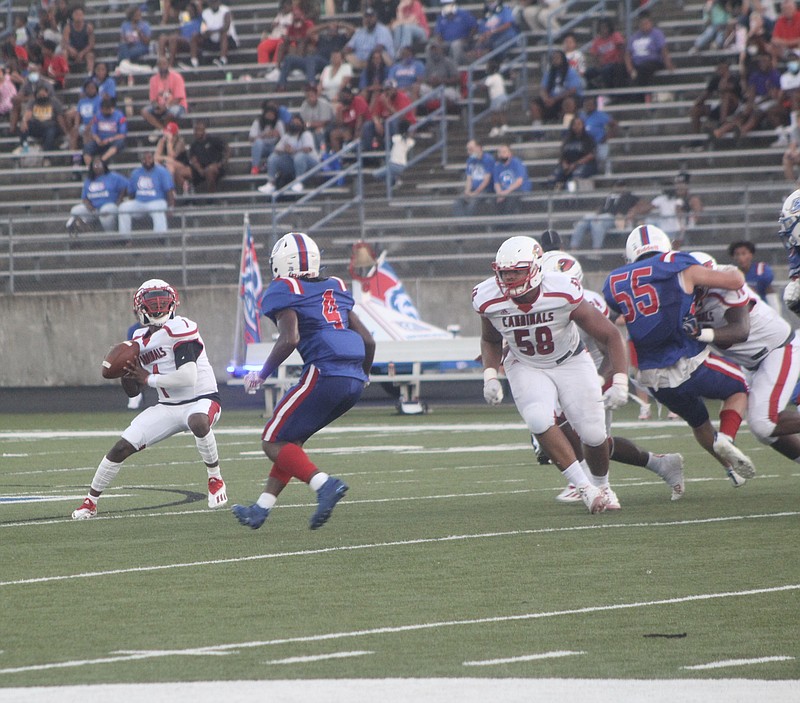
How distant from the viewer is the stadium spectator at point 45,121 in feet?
86.6

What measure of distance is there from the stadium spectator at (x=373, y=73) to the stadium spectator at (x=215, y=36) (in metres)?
3.46

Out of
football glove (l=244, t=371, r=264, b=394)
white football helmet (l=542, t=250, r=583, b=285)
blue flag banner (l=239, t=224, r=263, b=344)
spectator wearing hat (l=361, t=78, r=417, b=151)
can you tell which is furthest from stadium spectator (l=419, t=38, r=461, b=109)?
football glove (l=244, t=371, r=264, b=394)

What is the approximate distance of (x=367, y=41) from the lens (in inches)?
1011

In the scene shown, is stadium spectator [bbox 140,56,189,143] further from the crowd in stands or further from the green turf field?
the green turf field

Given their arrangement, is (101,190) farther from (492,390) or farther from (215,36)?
(492,390)

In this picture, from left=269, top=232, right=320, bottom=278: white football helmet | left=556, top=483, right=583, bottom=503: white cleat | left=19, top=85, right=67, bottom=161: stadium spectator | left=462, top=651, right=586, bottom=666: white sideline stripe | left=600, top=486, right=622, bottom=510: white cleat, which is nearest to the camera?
left=462, top=651, right=586, bottom=666: white sideline stripe

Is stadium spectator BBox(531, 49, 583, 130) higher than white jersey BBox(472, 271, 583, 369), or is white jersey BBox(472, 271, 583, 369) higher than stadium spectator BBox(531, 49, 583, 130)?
white jersey BBox(472, 271, 583, 369)

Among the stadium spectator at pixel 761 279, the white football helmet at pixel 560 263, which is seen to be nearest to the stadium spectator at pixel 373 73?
the stadium spectator at pixel 761 279

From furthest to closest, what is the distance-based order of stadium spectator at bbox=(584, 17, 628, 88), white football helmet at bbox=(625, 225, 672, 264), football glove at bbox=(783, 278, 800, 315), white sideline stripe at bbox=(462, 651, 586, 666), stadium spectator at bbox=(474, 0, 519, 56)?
stadium spectator at bbox=(474, 0, 519, 56), stadium spectator at bbox=(584, 17, 628, 88), white football helmet at bbox=(625, 225, 672, 264), football glove at bbox=(783, 278, 800, 315), white sideline stripe at bbox=(462, 651, 586, 666)

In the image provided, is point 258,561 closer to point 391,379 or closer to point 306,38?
point 391,379

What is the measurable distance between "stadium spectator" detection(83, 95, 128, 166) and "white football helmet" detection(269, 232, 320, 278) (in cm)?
1703

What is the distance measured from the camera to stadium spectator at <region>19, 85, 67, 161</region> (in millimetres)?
26406

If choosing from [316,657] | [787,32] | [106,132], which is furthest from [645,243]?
[106,132]

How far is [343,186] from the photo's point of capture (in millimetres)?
23938
